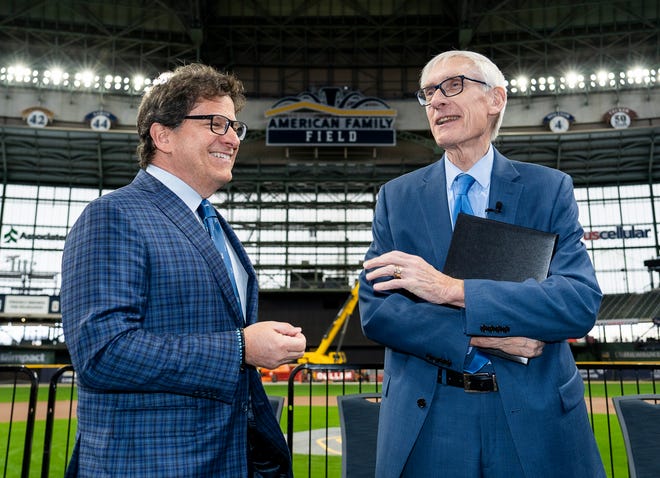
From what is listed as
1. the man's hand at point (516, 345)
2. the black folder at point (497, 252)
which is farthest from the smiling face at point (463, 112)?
the man's hand at point (516, 345)

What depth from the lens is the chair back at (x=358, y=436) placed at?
3.91 metres

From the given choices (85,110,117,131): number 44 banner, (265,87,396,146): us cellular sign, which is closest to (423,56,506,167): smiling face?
(265,87,396,146): us cellular sign

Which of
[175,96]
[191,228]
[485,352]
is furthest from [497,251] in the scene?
[175,96]

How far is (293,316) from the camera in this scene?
35812 millimetres

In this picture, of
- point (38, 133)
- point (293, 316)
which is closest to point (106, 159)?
point (38, 133)

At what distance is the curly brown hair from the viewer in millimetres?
2309

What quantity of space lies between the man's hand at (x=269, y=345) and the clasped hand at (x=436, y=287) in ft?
1.33

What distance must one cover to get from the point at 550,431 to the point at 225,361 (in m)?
1.14

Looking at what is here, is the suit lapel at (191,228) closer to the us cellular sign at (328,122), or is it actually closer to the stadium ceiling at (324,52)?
the us cellular sign at (328,122)

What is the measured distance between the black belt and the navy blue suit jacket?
42mm

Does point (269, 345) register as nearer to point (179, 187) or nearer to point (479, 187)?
point (179, 187)

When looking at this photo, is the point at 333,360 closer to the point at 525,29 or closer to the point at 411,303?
the point at 525,29

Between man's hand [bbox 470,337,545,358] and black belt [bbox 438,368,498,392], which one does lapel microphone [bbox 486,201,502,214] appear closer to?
man's hand [bbox 470,337,545,358]

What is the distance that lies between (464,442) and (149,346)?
112 centimetres
